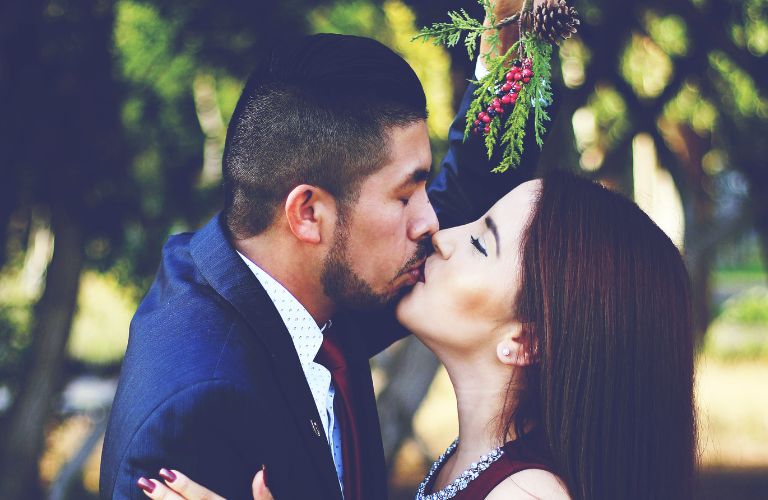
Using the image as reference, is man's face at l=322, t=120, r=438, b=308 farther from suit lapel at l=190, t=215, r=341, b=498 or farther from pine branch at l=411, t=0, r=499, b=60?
pine branch at l=411, t=0, r=499, b=60

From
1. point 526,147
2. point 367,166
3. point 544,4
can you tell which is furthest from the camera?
point 526,147

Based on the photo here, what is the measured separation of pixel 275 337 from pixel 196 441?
0.41 meters

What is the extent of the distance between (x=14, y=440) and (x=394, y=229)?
389 cm

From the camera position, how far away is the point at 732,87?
6207mm

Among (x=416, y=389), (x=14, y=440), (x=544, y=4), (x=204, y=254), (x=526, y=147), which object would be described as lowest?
(x=14, y=440)

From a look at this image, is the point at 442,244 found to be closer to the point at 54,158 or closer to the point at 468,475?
the point at 468,475

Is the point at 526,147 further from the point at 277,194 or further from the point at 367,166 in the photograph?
the point at 277,194

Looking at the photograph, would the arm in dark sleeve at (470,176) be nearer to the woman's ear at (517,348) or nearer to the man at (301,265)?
the man at (301,265)

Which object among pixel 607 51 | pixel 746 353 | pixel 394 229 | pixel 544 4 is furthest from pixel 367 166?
pixel 746 353

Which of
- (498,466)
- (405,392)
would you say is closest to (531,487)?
(498,466)

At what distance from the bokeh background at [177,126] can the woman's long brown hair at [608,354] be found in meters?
1.51

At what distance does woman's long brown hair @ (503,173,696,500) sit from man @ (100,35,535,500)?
1.61 feet

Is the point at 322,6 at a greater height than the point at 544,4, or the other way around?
the point at 322,6

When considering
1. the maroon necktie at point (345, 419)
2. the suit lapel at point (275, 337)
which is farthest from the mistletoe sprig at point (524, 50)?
the maroon necktie at point (345, 419)
